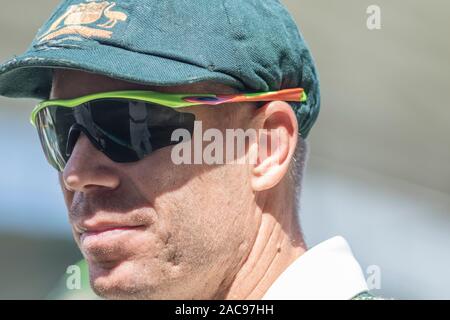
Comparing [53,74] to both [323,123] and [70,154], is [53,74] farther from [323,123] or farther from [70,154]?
[323,123]

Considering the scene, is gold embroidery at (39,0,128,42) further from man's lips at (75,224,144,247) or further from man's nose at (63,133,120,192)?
man's lips at (75,224,144,247)

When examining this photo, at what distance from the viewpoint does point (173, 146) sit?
1579 mm

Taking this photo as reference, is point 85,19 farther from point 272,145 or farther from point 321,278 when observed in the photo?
point 321,278

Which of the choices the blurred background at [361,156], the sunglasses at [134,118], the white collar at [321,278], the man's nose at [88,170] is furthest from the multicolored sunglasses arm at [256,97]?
the blurred background at [361,156]

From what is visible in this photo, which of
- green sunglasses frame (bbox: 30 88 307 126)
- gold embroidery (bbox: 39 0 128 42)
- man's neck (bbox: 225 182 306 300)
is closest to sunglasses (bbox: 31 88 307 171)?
green sunglasses frame (bbox: 30 88 307 126)

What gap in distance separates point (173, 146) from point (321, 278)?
0.39m

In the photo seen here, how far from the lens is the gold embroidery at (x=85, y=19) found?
62.3 inches

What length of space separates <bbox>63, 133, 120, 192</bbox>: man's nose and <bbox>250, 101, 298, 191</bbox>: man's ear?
29 cm

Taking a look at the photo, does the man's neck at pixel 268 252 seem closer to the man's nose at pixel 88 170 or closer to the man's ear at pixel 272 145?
the man's ear at pixel 272 145

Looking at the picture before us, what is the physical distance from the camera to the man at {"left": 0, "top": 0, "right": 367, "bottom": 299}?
1560 mm

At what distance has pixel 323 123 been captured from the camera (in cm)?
571

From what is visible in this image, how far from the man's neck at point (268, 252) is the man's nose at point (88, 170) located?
0.32 metres

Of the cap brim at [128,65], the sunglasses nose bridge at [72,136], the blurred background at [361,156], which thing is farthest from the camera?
the blurred background at [361,156]

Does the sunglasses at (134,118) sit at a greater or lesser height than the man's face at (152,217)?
greater
